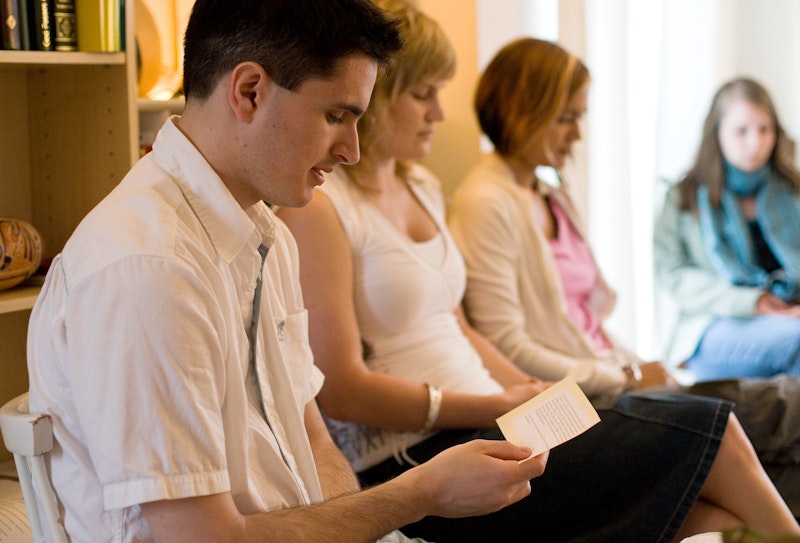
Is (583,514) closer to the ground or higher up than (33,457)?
closer to the ground

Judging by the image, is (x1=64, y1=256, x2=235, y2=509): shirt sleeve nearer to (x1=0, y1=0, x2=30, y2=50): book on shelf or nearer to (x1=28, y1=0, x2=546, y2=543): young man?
(x1=28, y1=0, x2=546, y2=543): young man

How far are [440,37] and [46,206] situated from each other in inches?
31.6

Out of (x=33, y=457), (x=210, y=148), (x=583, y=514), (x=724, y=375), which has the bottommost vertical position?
(x=724, y=375)

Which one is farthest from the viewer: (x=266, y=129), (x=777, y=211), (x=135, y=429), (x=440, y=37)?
(x=777, y=211)

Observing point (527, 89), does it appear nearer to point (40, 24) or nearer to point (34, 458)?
point (40, 24)

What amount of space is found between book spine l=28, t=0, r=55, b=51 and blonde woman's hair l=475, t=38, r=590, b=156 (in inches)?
43.8

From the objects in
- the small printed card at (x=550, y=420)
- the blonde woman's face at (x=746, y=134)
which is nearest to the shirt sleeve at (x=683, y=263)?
the blonde woman's face at (x=746, y=134)

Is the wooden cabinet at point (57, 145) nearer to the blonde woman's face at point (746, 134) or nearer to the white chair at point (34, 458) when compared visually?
the white chair at point (34, 458)

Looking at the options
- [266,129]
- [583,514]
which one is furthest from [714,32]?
[266,129]

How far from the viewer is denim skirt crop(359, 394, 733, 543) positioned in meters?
1.59

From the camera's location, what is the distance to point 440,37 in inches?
78.4

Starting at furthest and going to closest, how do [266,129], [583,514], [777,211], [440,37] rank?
[777,211] < [440,37] < [583,514] < [266,129]

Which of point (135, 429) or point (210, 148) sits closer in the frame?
point (135, 429)

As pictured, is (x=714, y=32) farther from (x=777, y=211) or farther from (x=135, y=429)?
(x=135, y=429)
